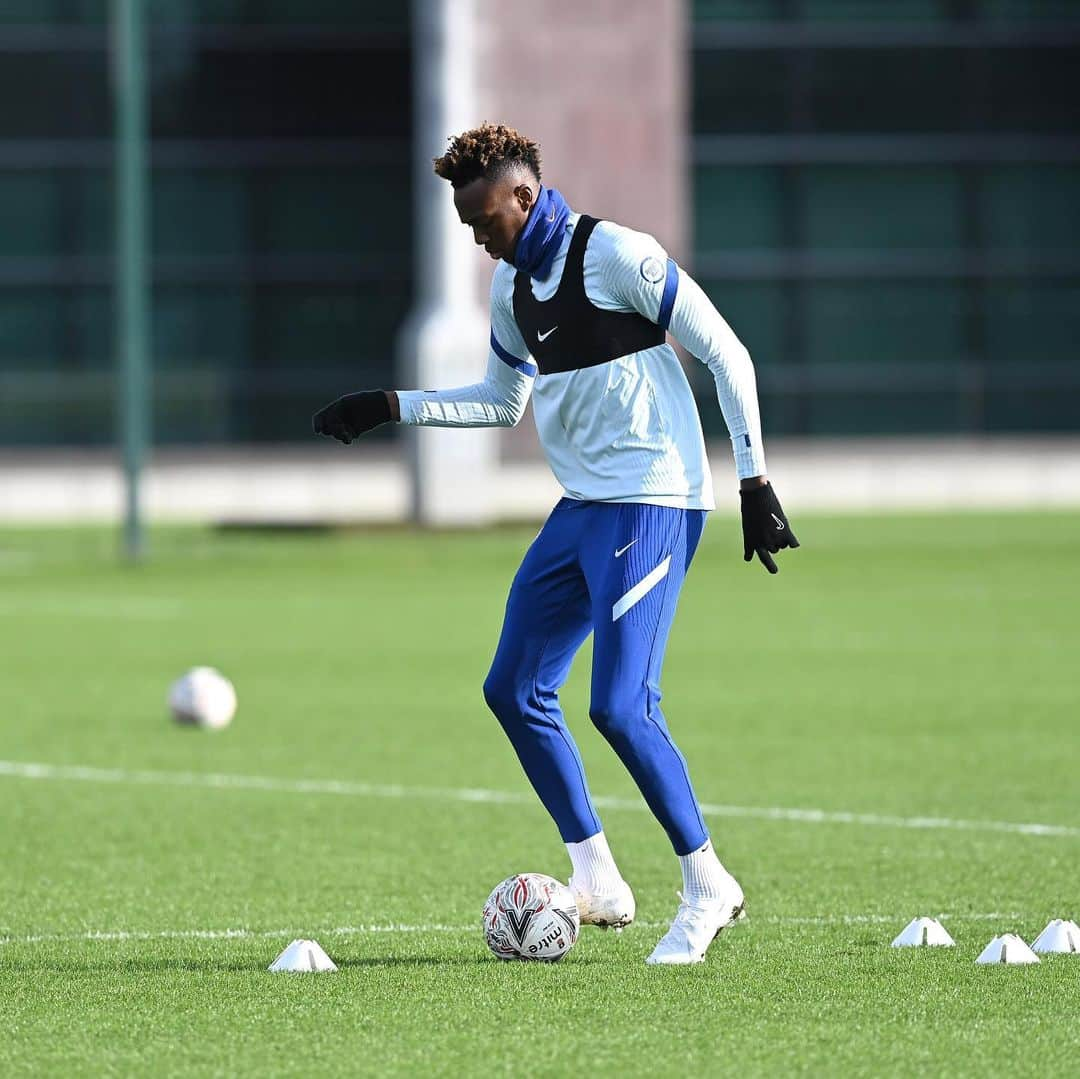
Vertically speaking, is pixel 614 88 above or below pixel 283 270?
above

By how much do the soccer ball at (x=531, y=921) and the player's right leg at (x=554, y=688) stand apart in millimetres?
178

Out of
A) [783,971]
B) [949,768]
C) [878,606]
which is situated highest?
[783,971]

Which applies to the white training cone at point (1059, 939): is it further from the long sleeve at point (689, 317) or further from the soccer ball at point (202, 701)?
the soccer ball at point (202, 701)

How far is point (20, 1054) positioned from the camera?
605 centimetres

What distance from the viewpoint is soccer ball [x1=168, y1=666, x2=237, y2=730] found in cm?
1338

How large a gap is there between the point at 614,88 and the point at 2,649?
18.2 meters

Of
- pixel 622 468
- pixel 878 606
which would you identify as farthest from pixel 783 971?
pixel 878 606

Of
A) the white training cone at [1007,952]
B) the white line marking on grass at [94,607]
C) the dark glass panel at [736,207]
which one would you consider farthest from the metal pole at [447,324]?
the white training cone at [1007,952]

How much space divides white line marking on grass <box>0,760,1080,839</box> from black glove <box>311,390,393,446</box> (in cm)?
338

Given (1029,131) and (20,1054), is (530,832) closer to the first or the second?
(20,1054)

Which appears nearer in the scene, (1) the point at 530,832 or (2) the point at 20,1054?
(2) the point at 20,1054

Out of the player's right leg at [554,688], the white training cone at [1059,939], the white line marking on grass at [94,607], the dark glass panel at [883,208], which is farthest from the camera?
the dark glass panel at [883,208]

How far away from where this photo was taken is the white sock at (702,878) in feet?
23.2

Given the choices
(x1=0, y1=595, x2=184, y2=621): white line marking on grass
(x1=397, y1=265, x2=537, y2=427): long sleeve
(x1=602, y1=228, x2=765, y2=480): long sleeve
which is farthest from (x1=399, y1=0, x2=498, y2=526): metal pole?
(x1=602, y1=228, x2=765, y2=480): long sleeve
